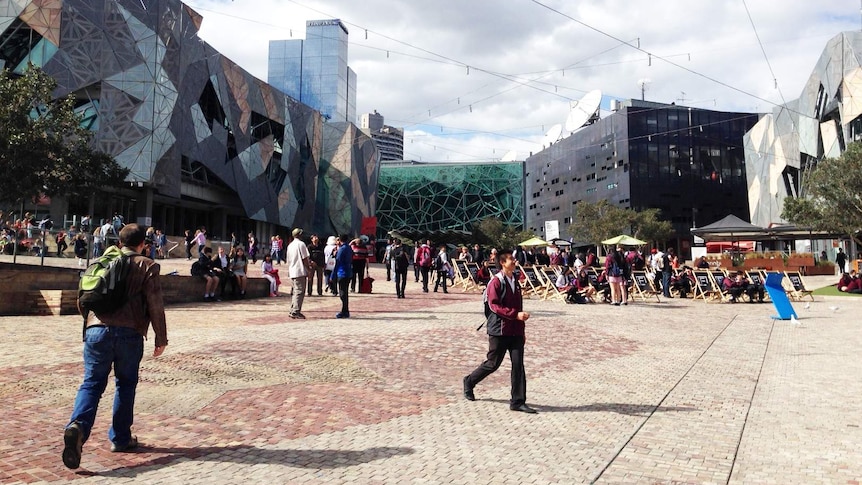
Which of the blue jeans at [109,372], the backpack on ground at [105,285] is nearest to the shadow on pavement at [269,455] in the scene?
the blue jeans at [109,372]

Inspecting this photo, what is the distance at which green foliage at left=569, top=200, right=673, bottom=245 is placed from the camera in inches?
2249

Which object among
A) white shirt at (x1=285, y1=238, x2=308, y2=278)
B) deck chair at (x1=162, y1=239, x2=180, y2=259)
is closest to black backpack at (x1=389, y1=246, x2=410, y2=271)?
white shirt at (x1=285, y1=238, x2=308, y2=278)

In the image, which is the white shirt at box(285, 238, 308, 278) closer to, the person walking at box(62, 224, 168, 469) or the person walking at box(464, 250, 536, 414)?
the person walking at box(464, 250, 536, 414)

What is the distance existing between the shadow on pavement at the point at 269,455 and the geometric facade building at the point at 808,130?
3472 cm

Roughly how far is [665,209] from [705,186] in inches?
236

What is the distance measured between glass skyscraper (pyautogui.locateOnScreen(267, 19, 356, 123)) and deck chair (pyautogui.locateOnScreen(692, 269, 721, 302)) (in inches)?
3770

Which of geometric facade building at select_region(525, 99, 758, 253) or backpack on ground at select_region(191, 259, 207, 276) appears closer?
backpack on ground at select_region(191, 259, 207, 276)


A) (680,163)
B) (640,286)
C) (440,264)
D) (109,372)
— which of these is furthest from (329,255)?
(680,163)

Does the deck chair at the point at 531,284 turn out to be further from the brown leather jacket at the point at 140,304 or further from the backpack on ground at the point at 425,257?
the brown leather jacket at the point at 140,304

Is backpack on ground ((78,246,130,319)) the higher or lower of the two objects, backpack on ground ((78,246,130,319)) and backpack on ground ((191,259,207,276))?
the lower

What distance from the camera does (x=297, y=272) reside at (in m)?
10.8

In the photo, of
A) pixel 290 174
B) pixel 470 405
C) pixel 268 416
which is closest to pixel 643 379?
pixel 470 405

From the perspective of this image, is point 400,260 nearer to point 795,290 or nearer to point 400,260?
point 400,260

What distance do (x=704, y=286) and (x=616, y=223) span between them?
38.7 metres
